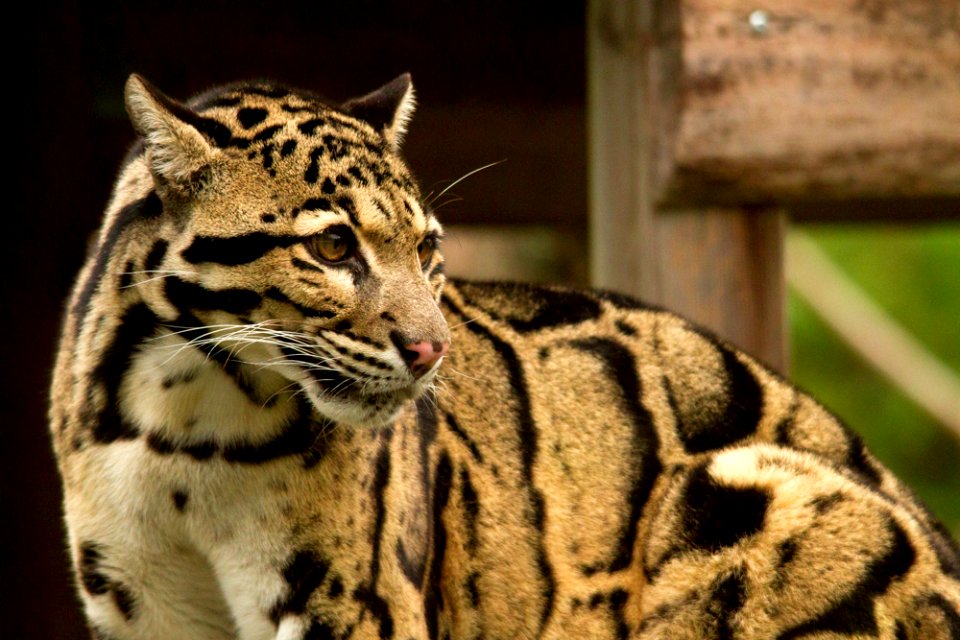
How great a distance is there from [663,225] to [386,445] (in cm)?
237

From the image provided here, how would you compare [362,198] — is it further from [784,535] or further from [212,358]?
[784,535]

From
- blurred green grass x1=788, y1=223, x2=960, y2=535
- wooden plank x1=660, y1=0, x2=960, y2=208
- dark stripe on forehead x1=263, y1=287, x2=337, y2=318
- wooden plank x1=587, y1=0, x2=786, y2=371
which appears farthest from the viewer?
blurred green grass x1=788, y1=223, x2=960, y2=535

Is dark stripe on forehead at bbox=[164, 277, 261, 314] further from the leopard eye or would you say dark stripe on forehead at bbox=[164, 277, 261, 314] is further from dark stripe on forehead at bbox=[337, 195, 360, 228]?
dark stripe on forehead at bbox=[337, 195, 360, 228]

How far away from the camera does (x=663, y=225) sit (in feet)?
20.5

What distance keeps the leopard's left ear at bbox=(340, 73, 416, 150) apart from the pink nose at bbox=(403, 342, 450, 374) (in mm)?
831

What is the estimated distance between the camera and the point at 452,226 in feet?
39.5

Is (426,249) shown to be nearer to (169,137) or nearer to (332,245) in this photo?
(332,245)

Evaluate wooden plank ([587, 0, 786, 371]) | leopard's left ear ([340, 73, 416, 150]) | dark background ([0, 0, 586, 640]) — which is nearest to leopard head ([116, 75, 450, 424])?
leopard's left ear ([340, 73, 416, 150])

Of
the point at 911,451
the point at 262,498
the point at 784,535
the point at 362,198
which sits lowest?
the point at 911,451

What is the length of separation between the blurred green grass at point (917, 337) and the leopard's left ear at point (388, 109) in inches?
545

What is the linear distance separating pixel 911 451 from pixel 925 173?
480 inches

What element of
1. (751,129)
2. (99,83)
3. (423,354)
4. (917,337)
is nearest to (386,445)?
(423,354)

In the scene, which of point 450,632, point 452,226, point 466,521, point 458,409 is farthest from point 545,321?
point 452,226

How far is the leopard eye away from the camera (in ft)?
12.5
